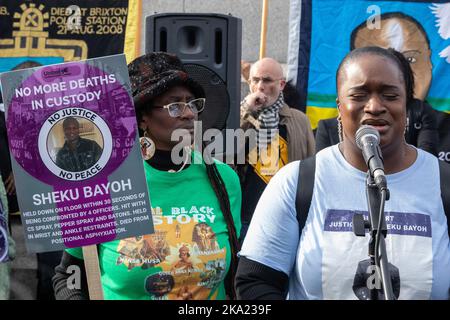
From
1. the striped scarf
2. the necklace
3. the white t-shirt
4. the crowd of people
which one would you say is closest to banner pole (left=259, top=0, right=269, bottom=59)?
the striped scarf

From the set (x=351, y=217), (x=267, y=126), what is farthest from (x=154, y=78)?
(x=267, y=126)

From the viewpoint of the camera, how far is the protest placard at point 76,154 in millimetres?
3006

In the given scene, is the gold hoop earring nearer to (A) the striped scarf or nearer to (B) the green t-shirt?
(B) the green t-shirt

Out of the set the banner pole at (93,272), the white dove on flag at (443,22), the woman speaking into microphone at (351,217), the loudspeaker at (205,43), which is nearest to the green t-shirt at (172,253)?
the banner pole at (93,272)

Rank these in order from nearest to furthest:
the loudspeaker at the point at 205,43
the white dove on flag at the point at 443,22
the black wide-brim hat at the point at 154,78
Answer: the black wide-brim hat at the point at 154,78
the loudspeaker at the point at 205,43
the white dove on flag at the point at 443,22

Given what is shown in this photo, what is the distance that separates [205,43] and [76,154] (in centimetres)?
188

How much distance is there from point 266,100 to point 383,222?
11.7 ft

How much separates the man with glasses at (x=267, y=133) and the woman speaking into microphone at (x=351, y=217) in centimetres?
283

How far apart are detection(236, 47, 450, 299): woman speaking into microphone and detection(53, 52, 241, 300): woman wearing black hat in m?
0.50

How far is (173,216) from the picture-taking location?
3.26 meters

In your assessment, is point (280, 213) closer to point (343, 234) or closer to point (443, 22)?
point (343, 234)

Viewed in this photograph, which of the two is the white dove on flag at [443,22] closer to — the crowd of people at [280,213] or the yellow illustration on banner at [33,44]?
the yellow illustration on banner at [33,44]

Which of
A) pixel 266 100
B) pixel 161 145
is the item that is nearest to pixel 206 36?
pixel 266 100
